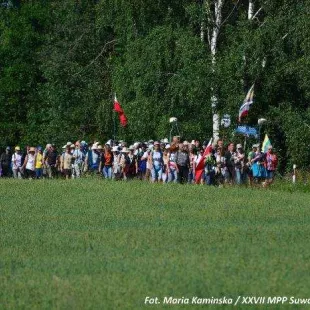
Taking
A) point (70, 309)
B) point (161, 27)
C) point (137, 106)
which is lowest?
point (70, 309)

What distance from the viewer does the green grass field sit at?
1612 cm

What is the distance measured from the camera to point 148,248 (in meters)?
21.2

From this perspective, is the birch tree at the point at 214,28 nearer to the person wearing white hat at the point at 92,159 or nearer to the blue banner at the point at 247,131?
the blue banner at the point at 247,131

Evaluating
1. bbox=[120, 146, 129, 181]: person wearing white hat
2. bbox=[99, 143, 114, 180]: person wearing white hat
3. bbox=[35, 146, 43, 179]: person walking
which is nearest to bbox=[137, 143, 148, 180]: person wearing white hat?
bbox=[120, 146, 129, 181]: person wearing white hat

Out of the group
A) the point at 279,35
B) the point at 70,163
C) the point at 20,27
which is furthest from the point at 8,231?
the point at 20,27

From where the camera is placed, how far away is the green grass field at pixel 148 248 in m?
16.1

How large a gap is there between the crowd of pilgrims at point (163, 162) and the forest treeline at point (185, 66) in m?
4.60

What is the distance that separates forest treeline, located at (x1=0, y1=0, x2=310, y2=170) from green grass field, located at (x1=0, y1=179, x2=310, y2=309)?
1919 cm

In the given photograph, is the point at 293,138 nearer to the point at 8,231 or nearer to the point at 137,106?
the point at 137,106

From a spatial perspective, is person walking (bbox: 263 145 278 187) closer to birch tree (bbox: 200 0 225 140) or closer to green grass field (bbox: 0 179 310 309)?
green grass field (bbox: 0 179 310 309)

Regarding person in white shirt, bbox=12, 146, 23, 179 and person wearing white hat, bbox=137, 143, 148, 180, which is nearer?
person wearing white hat, bbox=137, 143, 148, 180

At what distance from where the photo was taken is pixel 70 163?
176 feet

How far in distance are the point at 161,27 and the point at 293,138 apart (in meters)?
8.24

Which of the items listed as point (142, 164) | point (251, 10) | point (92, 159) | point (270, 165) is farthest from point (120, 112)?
point (270, 165)
